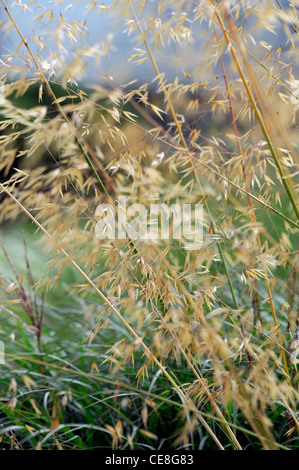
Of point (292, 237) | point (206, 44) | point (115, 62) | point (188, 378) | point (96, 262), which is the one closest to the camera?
point (206, 44)

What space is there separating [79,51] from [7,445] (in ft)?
2.94

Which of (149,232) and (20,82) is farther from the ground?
(20,82)

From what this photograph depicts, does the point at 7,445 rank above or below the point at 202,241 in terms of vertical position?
below

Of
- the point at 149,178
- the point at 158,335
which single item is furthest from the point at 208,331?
the point at 149,178

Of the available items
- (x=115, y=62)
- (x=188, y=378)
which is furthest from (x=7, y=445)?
(x=115, y=62)

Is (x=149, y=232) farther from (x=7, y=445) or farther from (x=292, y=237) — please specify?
(x=292, y=237)

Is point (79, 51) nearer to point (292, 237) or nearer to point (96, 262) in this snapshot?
point (96, 262)

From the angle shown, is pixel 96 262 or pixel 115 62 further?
pixel 115 62

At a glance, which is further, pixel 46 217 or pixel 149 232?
pixel 46 217

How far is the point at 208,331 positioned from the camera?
0.62 metres

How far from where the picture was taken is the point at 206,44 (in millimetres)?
737

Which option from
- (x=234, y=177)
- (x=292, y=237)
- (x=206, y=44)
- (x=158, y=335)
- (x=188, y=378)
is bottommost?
(x=292, y=237)

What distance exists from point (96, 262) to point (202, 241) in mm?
202

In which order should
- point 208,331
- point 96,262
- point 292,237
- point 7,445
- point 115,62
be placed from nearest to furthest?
point 208,331 < point 96,262 < point 7,445 < point 292,237 < point 115,62
